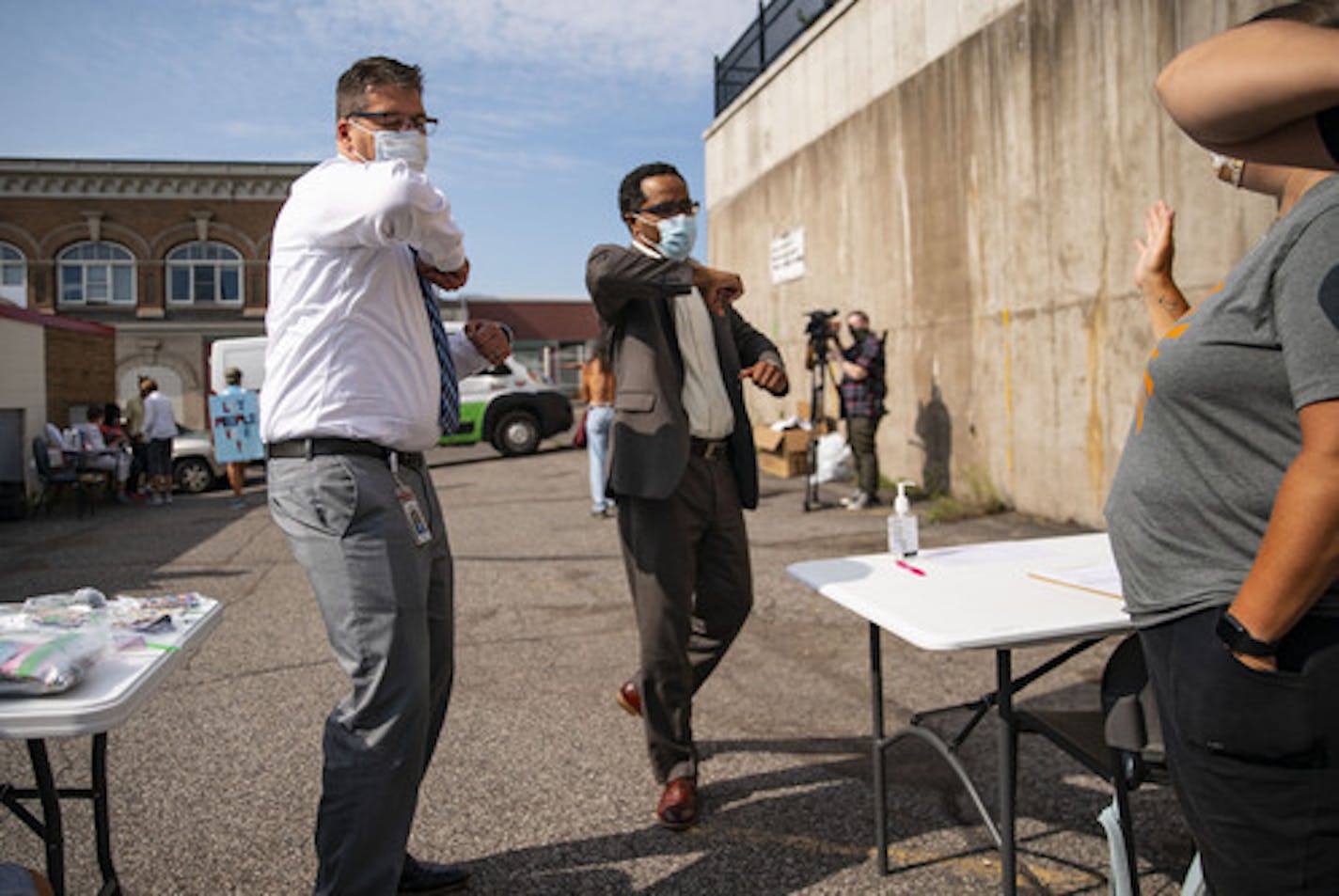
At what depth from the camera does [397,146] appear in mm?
2330

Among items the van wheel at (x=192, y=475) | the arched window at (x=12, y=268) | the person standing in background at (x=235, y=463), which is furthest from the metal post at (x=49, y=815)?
the arched window at (x=12, y=268)

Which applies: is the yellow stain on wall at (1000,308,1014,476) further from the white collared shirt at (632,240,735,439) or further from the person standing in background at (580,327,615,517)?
the white collared shirt at (632,240,735,439)

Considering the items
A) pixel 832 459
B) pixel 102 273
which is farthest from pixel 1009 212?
pixel 102 273

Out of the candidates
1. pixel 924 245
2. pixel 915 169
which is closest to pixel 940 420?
pixel 924 245

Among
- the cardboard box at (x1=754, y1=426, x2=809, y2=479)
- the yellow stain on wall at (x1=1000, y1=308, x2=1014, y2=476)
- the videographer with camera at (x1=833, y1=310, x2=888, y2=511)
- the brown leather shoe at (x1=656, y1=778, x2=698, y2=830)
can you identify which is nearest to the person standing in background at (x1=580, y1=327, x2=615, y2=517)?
the videographer with camera at (x1=833, y1=310, x2=888, y2=511)

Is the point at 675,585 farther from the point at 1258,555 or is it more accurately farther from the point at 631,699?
the point at 1258,555

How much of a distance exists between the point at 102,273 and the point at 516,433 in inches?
862

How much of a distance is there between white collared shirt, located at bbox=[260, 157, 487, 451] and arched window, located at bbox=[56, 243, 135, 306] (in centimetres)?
3415

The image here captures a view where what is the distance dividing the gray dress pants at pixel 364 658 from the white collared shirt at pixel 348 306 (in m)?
0.12

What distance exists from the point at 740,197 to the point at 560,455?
561 centimetres

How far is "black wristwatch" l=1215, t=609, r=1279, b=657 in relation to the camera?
53.4 inches

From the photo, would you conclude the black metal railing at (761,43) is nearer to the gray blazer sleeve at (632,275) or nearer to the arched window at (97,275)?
the gray blazer sleeve at (632,275)

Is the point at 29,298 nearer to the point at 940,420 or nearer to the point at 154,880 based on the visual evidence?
the point at 940,420

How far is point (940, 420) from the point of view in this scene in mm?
10227
